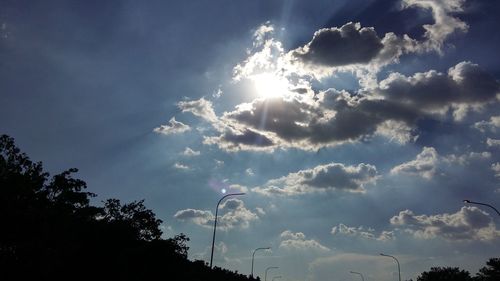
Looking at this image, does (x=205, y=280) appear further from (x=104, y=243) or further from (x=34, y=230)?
(x=34, y=230)

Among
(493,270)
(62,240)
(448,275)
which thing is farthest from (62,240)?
(448,275)

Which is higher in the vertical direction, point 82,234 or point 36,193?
point 36,193

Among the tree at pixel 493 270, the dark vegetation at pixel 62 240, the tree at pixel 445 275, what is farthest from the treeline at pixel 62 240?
the tree at pixel 445 275

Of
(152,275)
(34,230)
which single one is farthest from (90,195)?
(34,230)

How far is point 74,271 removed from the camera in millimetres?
40844

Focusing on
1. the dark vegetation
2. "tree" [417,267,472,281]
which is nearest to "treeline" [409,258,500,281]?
"tree" [417,267,472,281]

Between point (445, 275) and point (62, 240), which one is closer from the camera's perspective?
point (62, 240)

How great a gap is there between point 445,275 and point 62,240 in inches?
4433

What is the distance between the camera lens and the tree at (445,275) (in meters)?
120

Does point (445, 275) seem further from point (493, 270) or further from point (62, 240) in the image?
point (62, 240)

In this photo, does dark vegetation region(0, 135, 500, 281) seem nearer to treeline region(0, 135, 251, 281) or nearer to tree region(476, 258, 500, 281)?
treeline region(0, 135, 251, 281)

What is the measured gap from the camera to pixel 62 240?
38781mm

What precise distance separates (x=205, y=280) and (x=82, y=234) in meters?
31.0

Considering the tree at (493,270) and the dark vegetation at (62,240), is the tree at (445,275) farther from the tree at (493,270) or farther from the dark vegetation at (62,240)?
the dark vegetation at (62,240)
